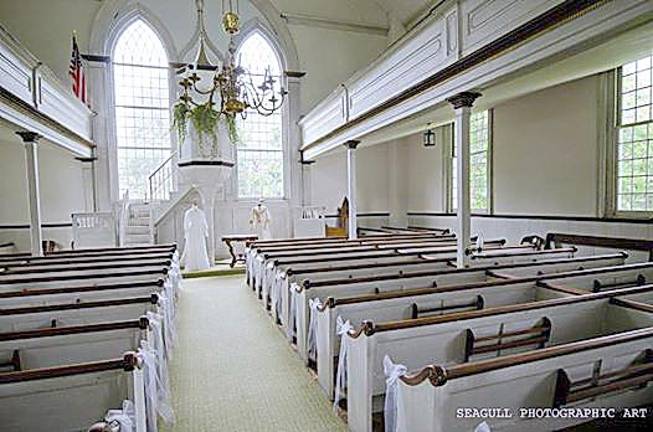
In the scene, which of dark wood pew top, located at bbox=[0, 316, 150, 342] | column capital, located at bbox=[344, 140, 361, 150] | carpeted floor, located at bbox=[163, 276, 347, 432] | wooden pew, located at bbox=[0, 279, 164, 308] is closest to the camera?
dark wood pew top, located at bbox=[0, 316, 150, 342]

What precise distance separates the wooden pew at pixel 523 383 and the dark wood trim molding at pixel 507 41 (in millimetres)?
2190

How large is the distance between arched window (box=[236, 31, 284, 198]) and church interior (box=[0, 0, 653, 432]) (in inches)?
2.2

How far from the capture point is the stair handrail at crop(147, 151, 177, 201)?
9945 millimetres

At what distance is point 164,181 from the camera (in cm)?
1000

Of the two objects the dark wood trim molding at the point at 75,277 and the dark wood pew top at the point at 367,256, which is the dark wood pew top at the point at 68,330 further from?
the dark wood pew top at the point at 367,256

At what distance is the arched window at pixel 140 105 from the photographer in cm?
983

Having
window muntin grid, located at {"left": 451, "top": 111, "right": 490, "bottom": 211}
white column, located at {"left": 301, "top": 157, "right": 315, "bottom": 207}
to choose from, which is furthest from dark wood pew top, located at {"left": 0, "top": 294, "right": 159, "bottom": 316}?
white column, located at {"left": 301, "top": 157, "right": 315, "bottom": 207}

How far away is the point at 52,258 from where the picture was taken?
18.8 feet

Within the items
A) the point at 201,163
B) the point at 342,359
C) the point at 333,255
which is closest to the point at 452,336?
the point at 342,359

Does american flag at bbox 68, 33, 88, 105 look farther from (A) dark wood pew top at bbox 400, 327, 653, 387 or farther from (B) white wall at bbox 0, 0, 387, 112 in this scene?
(A) dark wood pew top at bbox 400, 327, 653, 387

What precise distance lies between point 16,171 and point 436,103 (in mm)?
8928

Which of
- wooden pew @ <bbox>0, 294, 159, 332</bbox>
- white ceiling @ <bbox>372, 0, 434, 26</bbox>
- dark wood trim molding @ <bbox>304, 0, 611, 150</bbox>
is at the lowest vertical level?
wooden pew @ <bbox>0, 294, 159, 332</bbox>

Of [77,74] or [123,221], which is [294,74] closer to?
[77,74]

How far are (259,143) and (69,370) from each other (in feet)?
30.4
